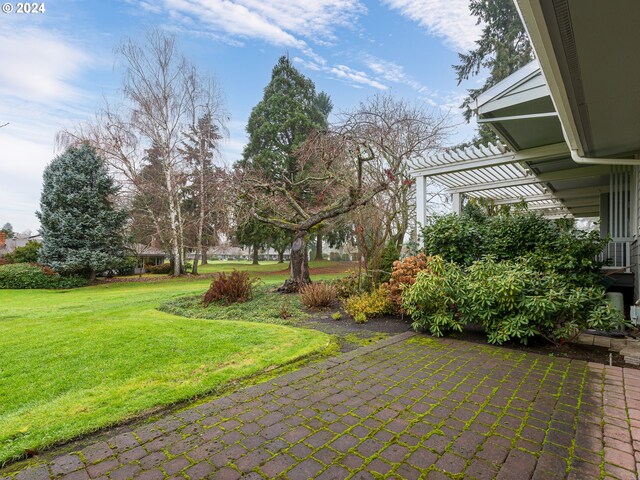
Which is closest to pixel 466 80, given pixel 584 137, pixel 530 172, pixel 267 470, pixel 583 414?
pixel 530 172

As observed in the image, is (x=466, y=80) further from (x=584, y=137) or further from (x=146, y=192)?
(x=146, y=192)

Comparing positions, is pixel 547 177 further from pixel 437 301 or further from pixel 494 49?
pixel 494 49

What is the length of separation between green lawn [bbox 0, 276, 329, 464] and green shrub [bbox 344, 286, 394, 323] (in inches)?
54.0

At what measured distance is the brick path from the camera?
189 centimetres

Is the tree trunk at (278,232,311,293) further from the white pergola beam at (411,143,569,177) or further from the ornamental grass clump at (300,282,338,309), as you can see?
the white pergola beam at (411,143,569,177)

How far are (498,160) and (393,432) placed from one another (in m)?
6.20

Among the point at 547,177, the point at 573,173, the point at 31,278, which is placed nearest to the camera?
the point at 573,173

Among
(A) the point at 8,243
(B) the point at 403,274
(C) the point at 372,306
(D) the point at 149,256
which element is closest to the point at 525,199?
(B) the point at 403,274

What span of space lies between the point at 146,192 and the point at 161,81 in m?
6.19

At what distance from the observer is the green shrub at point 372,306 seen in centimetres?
632

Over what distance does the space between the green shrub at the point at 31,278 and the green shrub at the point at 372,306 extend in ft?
48.4

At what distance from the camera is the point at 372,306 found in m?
6.39

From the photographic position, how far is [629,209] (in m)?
→ 6.80

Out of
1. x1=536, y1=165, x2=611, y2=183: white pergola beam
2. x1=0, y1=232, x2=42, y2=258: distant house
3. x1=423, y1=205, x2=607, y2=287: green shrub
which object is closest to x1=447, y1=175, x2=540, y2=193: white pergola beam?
x1=536, y1=165, x2=611, y2=183: white pergola beam
